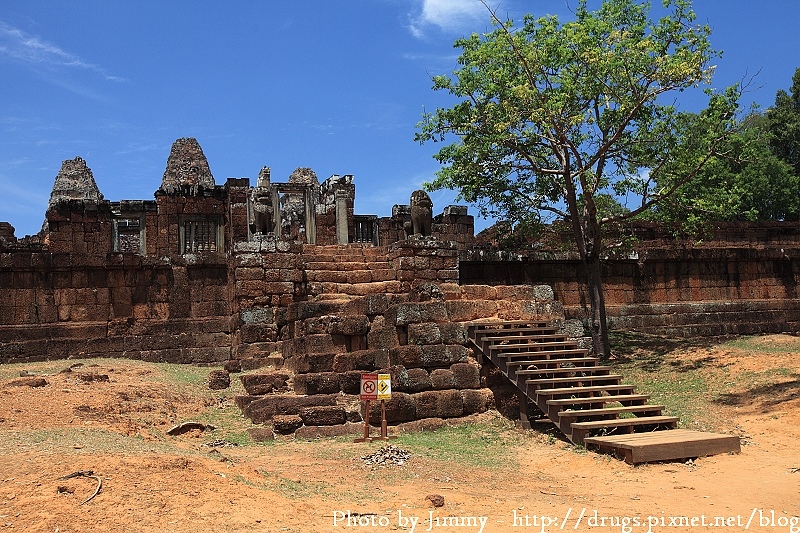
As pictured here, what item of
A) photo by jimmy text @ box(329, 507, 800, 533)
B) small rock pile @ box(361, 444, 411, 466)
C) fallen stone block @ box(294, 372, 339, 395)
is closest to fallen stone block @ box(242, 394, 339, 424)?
fallen stone block @ box(294, 372, 339, 395)

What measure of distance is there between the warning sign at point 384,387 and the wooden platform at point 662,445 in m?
2.76

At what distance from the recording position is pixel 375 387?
10516mm

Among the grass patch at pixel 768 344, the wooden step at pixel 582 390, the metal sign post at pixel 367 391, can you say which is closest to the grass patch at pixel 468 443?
the metal sign post at pixel 367 391

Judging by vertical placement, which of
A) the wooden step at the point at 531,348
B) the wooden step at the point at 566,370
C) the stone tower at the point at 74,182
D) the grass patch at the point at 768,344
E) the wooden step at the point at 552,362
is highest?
the stone tower at the point at 74,182

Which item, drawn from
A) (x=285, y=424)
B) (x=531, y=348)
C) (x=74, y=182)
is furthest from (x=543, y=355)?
(x=74, y=182)

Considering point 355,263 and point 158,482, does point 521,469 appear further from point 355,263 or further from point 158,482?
point 355,263

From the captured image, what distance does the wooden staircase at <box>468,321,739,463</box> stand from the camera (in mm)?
9312

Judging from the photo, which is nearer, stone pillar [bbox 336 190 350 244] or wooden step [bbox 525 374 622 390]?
wooden step [bbox 525 374 622 390]

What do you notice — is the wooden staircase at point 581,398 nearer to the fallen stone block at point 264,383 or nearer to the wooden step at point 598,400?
the wooden step at point 598,400

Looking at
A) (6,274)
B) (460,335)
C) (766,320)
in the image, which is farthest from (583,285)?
(6,274)

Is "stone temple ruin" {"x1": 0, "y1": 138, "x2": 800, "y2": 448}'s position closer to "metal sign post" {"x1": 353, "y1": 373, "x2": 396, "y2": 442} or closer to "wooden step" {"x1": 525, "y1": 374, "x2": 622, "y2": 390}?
"wooden step" {"x1": 525, "y1": 374, "x2": 622, "y2": 390}

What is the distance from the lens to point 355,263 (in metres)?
16.2

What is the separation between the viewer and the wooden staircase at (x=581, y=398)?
30.6ft

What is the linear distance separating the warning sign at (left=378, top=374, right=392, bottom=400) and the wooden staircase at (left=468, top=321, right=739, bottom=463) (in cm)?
189
